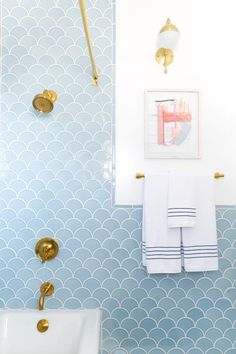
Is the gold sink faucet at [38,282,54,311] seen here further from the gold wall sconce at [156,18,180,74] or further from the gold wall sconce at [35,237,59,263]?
the gold wall sconce at [156,18,180,74]

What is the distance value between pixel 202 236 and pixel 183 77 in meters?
0.85

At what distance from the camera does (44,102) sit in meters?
1.69

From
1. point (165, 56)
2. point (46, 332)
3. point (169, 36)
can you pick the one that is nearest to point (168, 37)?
point (169, 36)

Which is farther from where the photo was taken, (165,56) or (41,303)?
(165,56)

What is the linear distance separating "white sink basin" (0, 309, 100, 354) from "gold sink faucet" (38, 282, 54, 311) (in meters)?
0.08

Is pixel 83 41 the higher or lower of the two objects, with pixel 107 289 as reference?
higher

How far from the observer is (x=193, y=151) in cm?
175

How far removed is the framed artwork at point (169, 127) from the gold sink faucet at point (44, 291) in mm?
840

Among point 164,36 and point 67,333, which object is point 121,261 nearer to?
point 67,333

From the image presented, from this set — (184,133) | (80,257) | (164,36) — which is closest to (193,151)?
(184,133)

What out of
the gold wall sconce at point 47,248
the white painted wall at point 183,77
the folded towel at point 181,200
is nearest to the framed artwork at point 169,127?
the white painted wall at point 183,77

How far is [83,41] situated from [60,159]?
25.9 inches

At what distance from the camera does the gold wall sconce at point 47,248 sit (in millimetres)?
1694

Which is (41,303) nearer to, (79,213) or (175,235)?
(79,213)
